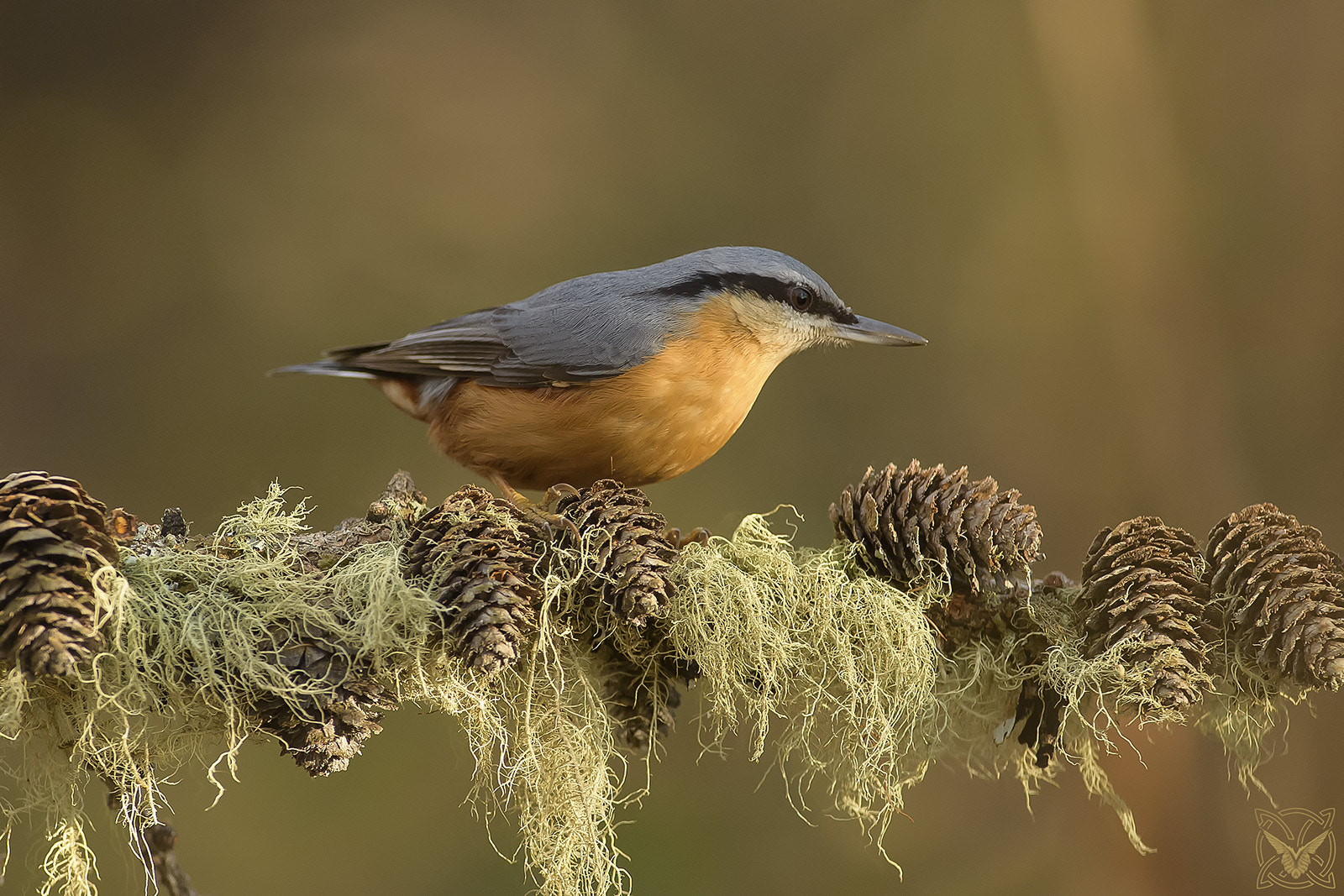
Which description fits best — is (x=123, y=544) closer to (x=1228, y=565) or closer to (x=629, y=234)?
(x=1228, y=565)

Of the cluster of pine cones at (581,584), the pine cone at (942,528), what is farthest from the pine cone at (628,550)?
the pine cone at (942,528)

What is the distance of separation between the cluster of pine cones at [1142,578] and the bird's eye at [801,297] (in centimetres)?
68

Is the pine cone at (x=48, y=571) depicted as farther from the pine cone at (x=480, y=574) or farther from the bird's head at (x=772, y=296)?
the bird's head at (x=772, y=296)

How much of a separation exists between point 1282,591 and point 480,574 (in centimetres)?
104

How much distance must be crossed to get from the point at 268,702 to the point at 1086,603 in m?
1.13

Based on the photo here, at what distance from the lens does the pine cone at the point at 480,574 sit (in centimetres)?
124

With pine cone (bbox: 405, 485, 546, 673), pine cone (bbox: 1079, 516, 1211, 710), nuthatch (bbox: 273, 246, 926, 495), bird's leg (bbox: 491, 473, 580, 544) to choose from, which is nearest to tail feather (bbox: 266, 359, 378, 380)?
nuthatch (bbox: 273, 246, 926, 495)

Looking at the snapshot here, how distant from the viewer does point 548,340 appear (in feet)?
7.05

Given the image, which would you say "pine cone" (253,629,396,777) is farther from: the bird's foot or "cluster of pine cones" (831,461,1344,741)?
"cluster of pine cones" (831,461,1344,741)

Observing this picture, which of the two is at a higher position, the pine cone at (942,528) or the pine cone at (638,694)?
the pine cone at (942,528)

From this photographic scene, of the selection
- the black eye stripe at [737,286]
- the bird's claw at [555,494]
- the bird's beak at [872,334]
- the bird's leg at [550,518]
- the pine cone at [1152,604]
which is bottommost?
the pine cone at [1152,604]

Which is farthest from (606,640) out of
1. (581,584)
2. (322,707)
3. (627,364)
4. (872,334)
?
(872,334)

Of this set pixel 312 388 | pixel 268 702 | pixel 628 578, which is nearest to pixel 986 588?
pixel 628 578

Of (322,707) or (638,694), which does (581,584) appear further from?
(322,707)
